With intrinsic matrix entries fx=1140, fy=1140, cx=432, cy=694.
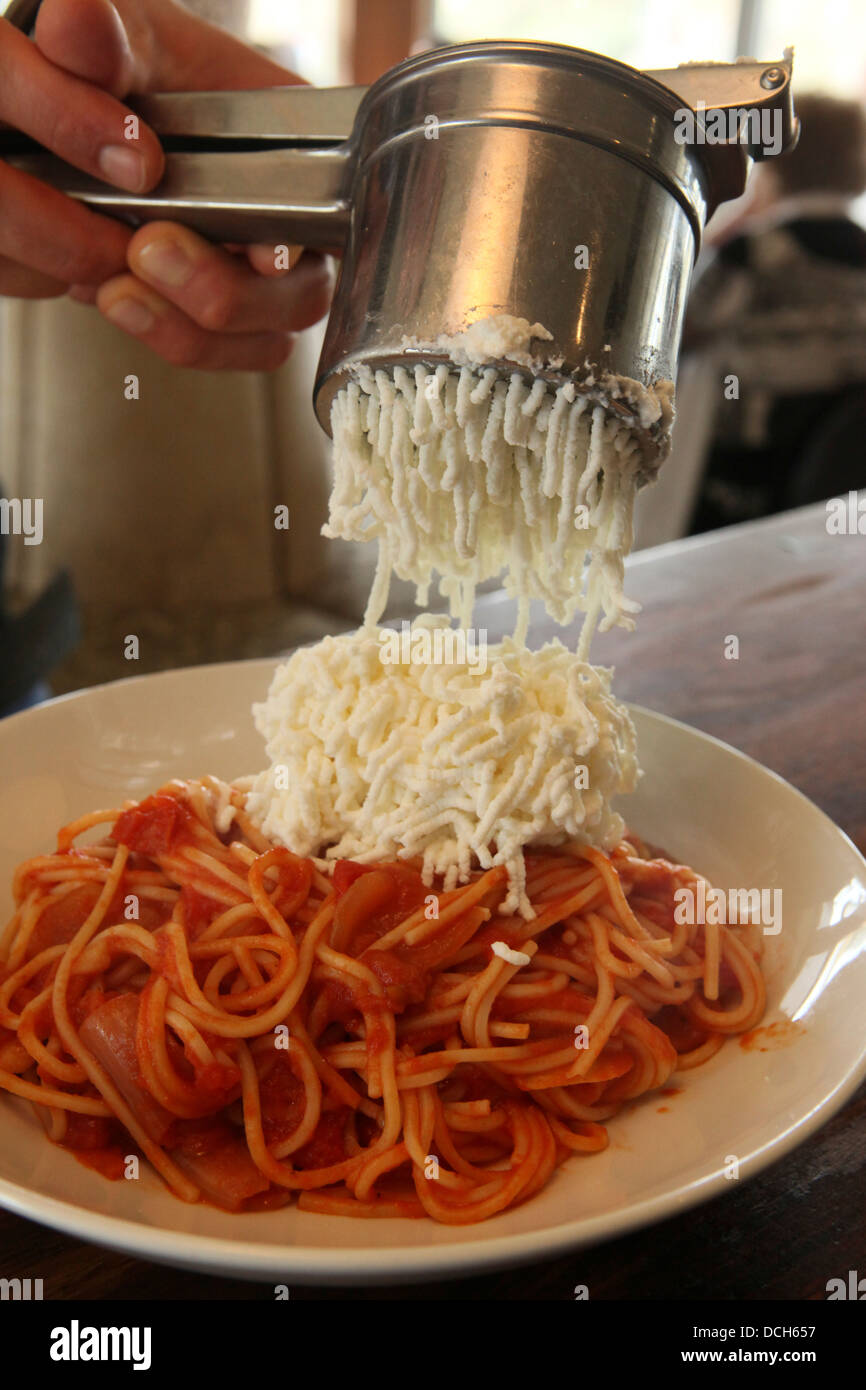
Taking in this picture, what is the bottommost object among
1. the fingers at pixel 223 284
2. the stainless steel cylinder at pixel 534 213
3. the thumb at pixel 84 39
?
the stainless steel cylinder at pixel 534 213

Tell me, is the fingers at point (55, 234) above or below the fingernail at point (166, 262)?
above

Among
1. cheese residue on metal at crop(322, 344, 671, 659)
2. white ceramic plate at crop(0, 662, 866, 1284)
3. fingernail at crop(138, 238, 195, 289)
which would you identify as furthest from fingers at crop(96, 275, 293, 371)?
cheese residue on metal at crop(322, 344, 671, 659)

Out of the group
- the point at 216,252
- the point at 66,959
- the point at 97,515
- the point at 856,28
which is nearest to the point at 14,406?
the point at 97,515

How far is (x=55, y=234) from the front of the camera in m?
1.47

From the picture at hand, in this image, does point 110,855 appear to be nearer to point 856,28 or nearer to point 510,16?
point 510,16

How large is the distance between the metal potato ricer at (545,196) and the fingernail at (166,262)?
0.38 metres

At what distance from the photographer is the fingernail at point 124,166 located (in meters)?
1.28

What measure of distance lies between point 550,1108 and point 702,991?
25 centimetres

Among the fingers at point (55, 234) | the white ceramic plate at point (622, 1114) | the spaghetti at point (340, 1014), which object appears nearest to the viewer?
the white ceramic plate at point (622, 1114)

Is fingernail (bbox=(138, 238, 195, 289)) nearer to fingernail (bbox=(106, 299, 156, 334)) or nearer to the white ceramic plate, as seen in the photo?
fingernail (bbox=(106, 299, 156, 334))

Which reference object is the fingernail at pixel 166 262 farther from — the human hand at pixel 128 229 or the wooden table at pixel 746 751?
the wooden table at pixel 746 751

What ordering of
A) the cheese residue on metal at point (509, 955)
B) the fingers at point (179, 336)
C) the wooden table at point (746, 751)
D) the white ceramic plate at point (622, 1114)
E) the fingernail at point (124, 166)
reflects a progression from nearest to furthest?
the white ceramic plate at point (622, 1114)
the wooden table at point (746, 751)
the cheese residue on metal at point (509, 955)
the fingernail at point (124, 166)
the fingers at point (179, 336)

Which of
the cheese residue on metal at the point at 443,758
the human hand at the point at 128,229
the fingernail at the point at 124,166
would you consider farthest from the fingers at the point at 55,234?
the cheese residue on metal at the point at 443,758

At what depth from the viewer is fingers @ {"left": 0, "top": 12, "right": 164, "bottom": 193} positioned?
1279mm
